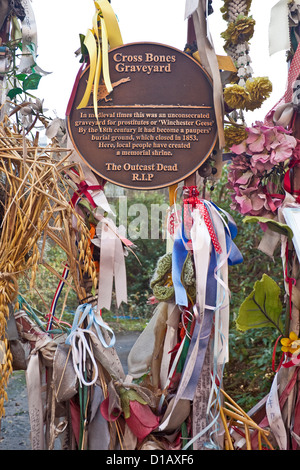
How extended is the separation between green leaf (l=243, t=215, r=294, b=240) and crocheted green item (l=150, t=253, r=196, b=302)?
330mm

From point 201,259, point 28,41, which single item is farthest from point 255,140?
point 28,41

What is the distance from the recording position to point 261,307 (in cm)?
239

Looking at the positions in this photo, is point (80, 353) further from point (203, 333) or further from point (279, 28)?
point (279, 28)

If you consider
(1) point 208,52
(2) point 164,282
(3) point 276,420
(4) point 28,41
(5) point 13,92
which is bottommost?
(3) point 276,420

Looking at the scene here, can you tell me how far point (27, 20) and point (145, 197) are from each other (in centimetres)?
337

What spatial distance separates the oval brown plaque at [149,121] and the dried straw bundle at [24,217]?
27 centimetres

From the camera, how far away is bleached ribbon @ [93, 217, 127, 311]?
2.31 m

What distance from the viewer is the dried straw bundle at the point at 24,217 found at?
2.07 m

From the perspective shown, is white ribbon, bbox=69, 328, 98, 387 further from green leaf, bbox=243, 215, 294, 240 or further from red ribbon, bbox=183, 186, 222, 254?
green leaf, bbox=243, 215, 294, 240

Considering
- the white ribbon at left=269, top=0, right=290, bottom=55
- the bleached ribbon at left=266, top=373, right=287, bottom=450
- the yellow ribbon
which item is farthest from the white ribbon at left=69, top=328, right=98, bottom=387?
the white ribbon at left=269, top=0, right=290, bottom=55

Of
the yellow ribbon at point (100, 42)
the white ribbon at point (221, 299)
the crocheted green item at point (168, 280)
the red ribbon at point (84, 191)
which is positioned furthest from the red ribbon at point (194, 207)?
the yellow ribbon at point (100, 42)

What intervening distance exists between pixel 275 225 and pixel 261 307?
411 millimetres

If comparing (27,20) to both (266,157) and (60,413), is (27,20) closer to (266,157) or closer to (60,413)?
(266,157)

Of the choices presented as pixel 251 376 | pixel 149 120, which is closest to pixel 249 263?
pixel 251 376
